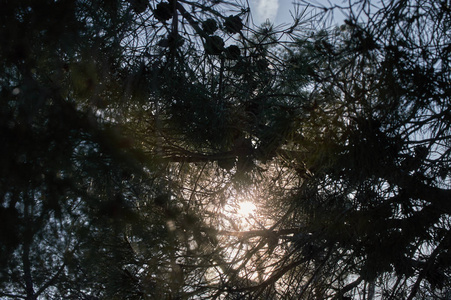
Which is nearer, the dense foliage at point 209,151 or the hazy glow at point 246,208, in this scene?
the dense foliage at point 209,151

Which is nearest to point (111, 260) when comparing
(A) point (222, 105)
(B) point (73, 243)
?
(B) point (73, 243)

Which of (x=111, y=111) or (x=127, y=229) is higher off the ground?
(x=111, y=111)

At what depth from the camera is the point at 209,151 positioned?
245cm

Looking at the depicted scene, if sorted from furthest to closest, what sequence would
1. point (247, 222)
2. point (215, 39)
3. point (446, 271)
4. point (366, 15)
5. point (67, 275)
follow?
point (247, 222), point (215, 39), point (67, 275), point (446, 271), point (366, 15)

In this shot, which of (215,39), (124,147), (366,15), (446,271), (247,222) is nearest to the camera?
(366,15)

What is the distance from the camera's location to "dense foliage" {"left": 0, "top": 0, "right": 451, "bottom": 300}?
5.03ft

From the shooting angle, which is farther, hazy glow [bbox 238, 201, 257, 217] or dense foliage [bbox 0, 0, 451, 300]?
hazy glow [bbox 238, 201, 257, 217]

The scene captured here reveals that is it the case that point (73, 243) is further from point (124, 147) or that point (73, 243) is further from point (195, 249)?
point (195, 249)

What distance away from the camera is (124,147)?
5.49 feet

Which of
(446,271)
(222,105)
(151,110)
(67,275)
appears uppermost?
(151,110)

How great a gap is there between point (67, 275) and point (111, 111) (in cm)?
80

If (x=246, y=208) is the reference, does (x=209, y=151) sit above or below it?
above

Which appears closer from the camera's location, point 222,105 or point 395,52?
point 395,52

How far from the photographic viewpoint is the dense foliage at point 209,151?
153 cm
